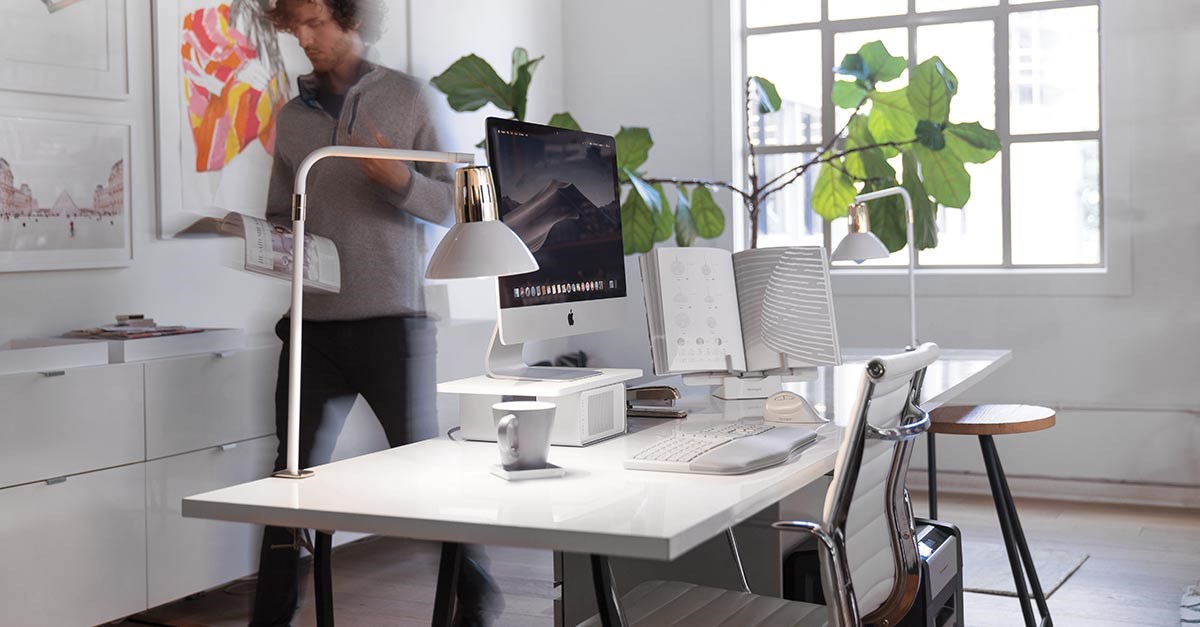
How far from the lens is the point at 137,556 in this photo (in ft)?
10.7

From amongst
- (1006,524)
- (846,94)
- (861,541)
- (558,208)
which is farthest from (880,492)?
(846,94)

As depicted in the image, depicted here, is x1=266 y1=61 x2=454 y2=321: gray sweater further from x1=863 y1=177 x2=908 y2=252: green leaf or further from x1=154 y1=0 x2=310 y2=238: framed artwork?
x1=863 y1=177 x2=908 y2=252: green leaf

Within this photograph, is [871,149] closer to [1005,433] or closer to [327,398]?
[1005,433]

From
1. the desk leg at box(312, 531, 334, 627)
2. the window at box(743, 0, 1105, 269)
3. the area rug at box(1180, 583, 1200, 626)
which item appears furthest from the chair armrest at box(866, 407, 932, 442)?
the window at box(743, 0, 1105, 269)

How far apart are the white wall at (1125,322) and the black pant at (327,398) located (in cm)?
260

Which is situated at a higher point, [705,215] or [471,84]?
[471,84]

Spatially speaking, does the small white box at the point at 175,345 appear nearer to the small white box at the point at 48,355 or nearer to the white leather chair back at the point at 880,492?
the small white box at the point at 48,355

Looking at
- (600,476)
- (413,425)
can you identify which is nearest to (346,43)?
(413,425)

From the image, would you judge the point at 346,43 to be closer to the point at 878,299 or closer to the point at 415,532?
the point at 878,299

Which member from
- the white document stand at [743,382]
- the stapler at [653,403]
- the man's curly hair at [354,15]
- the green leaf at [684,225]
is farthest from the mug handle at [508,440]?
the man's curly hair at [354,15]

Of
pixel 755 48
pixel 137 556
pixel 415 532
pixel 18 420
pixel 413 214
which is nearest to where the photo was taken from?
pixel 415 532

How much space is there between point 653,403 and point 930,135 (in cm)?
207

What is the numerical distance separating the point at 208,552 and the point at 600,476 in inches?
80.5

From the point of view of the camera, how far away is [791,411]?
240 cm
